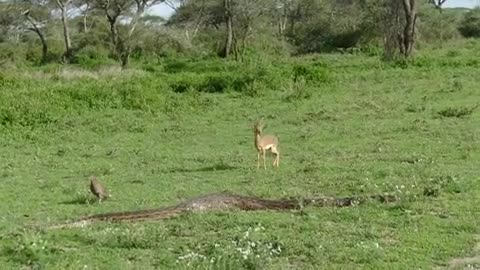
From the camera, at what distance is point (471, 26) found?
38219 millimetres

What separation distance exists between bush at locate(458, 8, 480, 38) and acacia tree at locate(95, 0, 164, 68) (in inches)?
582

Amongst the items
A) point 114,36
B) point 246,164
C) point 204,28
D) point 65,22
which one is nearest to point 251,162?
point 246,164

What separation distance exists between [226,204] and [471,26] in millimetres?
33597

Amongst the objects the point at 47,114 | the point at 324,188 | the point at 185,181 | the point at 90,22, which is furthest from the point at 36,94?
the point at 90,22

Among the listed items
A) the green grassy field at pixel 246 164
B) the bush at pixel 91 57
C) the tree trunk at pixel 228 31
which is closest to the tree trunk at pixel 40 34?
the bush at pixel 91 57

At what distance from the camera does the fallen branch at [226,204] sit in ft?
22.2

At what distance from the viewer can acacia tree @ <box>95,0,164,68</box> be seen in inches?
1271

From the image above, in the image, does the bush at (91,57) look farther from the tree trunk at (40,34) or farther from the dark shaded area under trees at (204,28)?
the tree trunk at (40,34)

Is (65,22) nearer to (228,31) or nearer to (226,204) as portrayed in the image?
(228,31)

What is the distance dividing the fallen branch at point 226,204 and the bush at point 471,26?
105 ft

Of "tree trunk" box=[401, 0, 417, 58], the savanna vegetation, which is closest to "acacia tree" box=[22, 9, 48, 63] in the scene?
the savanna vegetation

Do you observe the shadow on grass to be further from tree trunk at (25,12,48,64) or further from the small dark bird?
tree trunk at (25,12,48,64)

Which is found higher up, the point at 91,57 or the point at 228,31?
the point at 228,31

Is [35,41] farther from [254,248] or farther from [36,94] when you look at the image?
[254,248]
